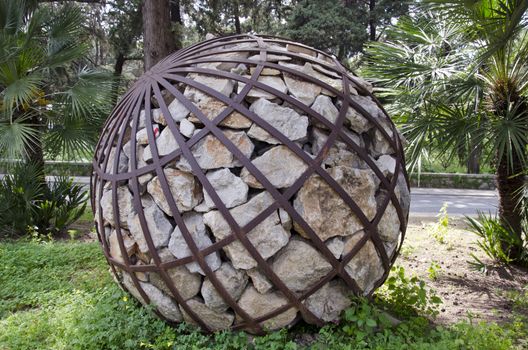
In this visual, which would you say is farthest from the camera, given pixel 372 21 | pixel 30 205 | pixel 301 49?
pixel 372 21

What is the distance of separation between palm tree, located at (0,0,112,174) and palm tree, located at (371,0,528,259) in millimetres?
4202

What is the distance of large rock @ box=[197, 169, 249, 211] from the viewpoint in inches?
99.7

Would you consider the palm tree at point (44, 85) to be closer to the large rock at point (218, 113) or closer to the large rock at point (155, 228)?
the large rock at point (155, 228)

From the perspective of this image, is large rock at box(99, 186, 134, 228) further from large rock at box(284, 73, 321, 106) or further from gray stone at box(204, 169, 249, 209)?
large rock at box(284, 73, 321, 106)

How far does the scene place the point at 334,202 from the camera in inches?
103

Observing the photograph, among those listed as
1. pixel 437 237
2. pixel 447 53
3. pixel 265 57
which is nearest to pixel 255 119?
pixel 265 57

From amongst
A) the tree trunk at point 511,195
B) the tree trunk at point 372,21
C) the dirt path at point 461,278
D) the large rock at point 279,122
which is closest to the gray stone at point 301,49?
the large rock at point 279,122

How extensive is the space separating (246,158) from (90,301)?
201 centimetres

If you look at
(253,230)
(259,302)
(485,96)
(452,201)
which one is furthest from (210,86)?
(452,201)

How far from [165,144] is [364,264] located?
4.73 ft

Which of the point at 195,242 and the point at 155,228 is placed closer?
the point at 195,242

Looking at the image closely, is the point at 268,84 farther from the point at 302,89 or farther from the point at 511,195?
the point at 511,195

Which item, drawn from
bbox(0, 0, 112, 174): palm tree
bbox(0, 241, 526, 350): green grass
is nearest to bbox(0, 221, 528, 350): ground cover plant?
bbox(0, 241, 526, 350): green grass

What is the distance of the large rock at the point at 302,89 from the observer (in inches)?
108
